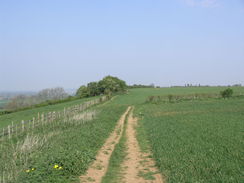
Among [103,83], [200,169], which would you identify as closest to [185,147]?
[200,169]

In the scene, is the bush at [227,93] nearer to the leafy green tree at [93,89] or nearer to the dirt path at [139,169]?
the leafy green tree at [93,89]

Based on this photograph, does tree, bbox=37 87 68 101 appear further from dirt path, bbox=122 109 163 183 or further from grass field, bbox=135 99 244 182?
dirt path, bbox=122 109 163 183

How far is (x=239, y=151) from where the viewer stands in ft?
32.8

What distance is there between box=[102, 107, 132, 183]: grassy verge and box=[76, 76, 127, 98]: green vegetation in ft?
215

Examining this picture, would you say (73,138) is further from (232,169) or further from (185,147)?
(232,169)

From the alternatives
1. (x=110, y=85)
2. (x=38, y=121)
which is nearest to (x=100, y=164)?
(x=38, y=121)

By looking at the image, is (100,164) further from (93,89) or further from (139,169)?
(93,89)

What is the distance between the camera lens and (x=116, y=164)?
9.41 metres

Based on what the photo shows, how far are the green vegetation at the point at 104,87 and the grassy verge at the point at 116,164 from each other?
65.5 m

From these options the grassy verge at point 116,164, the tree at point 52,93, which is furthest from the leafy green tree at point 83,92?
the grassy verge at point 116,164

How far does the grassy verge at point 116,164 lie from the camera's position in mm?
7750

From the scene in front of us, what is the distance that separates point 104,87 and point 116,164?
7116cm

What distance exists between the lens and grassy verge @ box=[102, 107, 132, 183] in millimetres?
7750

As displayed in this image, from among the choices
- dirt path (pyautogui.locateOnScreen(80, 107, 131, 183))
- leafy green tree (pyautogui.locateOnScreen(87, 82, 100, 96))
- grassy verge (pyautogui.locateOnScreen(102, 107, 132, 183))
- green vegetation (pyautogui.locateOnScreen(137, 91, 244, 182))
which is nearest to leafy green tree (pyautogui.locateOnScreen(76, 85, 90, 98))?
leafy green tree (pyautogui.locateOnScreen(87, 82, 100, 96))
